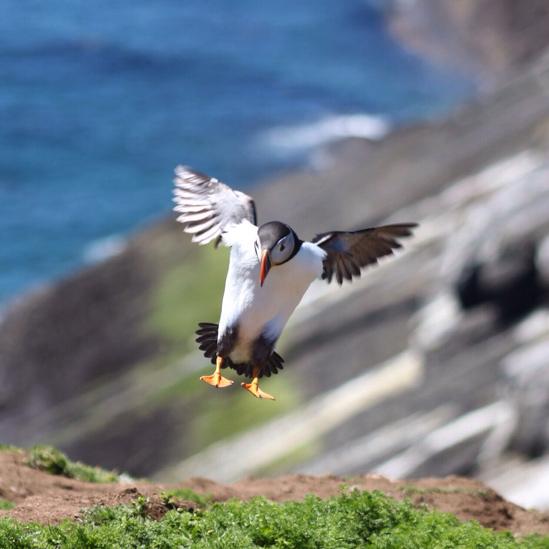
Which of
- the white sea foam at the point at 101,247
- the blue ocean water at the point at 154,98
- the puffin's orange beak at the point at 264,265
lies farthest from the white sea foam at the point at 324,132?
the puffin's orange beak at the point at 264,265

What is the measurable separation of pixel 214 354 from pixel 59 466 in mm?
3268

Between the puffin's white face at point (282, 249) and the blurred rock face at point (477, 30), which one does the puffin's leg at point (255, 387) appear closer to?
the puffin's white face at point (282, 249)

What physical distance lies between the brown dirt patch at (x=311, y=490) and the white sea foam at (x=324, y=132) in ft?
160

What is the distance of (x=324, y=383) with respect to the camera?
→ 36.2 m

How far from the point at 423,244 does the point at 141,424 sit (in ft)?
34.7

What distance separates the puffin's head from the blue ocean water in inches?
1740

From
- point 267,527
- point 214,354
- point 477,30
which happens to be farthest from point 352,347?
point 477,30

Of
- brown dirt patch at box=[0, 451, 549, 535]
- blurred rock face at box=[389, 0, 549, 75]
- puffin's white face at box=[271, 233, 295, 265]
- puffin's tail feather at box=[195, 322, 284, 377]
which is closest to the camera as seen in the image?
puffin's white face at box=[271, 233, 295, 265]

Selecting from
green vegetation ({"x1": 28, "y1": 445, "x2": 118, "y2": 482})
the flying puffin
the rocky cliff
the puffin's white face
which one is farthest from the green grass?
the rocky cliff

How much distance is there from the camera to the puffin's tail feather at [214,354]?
13484 mm

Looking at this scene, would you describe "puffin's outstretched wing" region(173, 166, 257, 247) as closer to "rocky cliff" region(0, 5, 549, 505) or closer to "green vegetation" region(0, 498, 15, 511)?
"green vegetation" region(0, 498, 15, 511)

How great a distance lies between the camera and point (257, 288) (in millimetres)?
12625

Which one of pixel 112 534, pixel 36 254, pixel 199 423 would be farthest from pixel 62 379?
pixel 112 534

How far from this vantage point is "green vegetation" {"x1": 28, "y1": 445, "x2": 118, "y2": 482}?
15.5 metres
